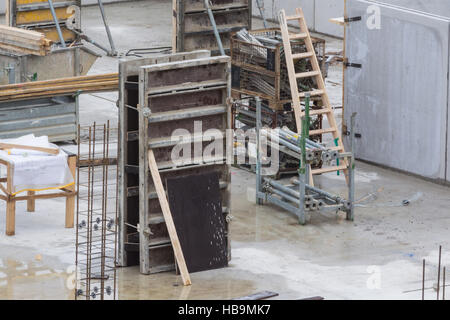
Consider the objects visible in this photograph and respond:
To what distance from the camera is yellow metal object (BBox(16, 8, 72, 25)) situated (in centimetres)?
2324

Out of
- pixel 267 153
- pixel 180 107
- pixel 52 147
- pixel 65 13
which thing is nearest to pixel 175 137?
pixel 180 107

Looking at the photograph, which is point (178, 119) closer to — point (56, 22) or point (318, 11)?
point (56, 22)

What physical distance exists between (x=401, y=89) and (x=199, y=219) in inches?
244

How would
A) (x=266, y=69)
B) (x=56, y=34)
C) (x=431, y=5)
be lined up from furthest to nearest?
(x=56, y=34)
(x=431, y=5)
(x=266, y=69)

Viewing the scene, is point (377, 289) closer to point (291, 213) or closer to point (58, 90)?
point (291, 213)

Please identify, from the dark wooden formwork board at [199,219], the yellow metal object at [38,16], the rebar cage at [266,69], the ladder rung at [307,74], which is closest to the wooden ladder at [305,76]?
the ladder rung at [307,74]

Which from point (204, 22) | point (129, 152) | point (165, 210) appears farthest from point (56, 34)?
point (165, 210)

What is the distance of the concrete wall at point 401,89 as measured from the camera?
18297 mm

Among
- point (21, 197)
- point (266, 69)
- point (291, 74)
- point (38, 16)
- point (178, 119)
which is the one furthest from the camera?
point (38, 16)

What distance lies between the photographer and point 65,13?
2381 centimetres

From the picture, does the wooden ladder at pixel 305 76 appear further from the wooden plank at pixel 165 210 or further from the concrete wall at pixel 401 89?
the wooden plank at pixel 165 210

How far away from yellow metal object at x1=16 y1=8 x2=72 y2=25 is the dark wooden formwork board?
10387 millimetres

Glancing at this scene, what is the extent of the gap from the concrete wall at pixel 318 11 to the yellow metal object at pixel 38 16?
7837 mm

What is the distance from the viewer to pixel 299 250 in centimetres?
1496
